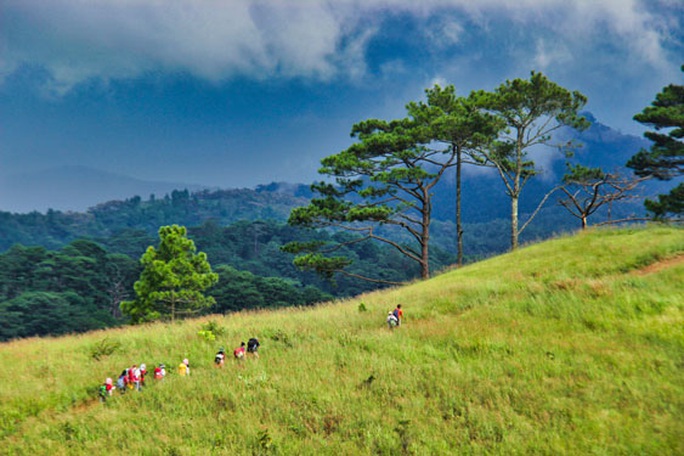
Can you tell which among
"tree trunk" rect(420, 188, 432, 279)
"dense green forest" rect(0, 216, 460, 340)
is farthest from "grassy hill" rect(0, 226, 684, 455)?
"dense green forest" rect(0, 216, 460, 340)

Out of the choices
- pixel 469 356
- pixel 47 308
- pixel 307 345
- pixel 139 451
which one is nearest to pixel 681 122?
pixel 469 356

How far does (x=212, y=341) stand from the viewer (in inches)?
447

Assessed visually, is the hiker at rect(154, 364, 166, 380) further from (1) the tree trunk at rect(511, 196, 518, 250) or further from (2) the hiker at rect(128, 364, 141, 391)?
(1) the tree trunk at rect(511, 196, 518, 250)

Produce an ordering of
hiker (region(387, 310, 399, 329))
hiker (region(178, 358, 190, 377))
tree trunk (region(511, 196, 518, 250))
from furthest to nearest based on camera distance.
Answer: tree trunk (region(511, 196, 518, 250)) → hiker (region(387, 310, 399, 329)) → hiker (region(178, 358, 190, 377))

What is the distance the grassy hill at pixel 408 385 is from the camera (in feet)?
18.1

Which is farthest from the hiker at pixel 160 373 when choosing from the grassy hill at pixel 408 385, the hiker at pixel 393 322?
the hiker at pixel 393 322

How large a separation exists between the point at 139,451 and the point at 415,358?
533cm

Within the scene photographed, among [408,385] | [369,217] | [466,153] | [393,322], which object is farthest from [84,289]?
[408,385]

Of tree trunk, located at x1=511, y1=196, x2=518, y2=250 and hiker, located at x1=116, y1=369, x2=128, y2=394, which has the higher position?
tree trunk, located at x1=511, y1=196, x2=518, y2=250

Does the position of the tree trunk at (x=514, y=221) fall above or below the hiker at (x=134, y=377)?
above

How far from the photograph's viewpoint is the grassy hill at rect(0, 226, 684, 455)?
5.52 meters

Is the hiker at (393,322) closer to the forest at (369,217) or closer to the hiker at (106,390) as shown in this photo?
the hiker at (106,390)

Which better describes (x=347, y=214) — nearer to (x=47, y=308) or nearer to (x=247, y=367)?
(x=247, y=367)

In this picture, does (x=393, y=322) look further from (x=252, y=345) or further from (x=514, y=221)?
(x=514, y=221)
